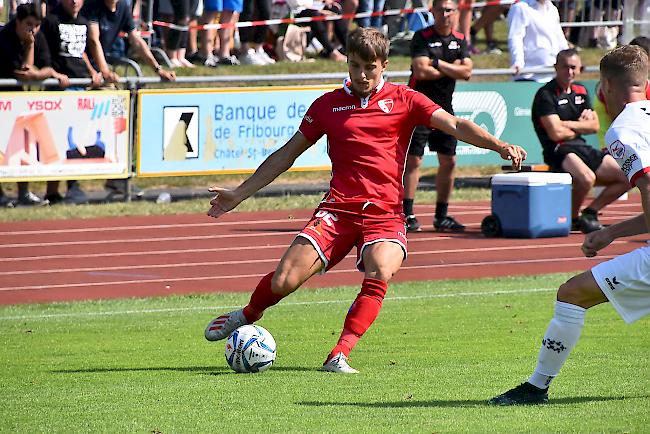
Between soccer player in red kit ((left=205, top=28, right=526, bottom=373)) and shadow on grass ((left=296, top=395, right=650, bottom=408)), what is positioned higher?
soccer player in red kit ((left=205, top=28, right=526, bottom=373))

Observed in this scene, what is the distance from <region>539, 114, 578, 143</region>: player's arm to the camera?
50.4 ft

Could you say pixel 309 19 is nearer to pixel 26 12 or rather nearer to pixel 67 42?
pixel 67 42

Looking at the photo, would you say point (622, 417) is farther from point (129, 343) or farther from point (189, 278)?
point (189, 278)

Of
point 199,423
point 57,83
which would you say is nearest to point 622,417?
point 199,423

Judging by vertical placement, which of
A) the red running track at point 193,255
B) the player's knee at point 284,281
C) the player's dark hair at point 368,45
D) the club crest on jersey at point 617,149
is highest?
the player's dark hair at point 368,45

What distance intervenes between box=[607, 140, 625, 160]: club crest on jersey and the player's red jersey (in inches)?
83.2

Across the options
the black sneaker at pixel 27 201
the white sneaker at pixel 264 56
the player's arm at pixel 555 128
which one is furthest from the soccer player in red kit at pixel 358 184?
the white sneaker at pixel 264 56

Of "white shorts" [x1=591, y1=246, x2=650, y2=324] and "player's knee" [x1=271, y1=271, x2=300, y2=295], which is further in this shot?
"player's knee" [x1=271, y1=271, x2=300, y2=295]

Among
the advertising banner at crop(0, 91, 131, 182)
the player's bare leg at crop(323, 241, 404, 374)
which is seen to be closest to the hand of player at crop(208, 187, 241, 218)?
the player's bare leg at crop(323, 241, 404, 374)

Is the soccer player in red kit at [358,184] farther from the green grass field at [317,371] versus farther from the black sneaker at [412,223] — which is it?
the black sneaker at [412,223]

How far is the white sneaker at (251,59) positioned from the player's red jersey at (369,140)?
13930 mm

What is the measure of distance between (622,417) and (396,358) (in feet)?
8.21

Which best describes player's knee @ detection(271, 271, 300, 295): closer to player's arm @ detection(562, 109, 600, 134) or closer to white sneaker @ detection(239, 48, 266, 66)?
player's arm @ detection(562, 109, 600, 134)

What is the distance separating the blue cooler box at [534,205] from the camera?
14.9 metres
